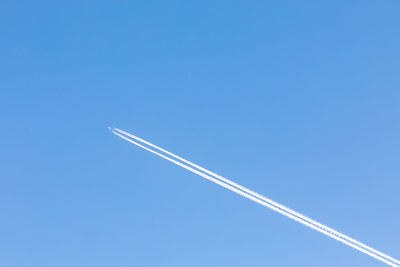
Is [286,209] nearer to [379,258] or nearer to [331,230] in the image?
[331,230]

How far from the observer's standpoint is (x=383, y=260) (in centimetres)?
2850

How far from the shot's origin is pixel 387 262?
28500 millimetres

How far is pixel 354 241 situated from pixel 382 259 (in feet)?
17.0

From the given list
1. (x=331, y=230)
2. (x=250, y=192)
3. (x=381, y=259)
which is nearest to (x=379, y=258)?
(x=381, y=259)

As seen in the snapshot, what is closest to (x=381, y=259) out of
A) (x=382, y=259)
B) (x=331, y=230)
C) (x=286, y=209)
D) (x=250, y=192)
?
(x=382, y=259)

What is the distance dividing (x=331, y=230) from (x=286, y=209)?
5139 millimetres

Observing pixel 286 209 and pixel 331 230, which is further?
pixel 286 209

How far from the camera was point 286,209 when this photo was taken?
2928 cm

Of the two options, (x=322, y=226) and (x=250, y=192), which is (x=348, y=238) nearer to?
(x=322, y=226)

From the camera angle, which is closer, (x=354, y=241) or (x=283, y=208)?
(x=354, y=241)

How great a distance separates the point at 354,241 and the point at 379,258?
445 centimetres

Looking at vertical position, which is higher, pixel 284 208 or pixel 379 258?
pixel 284 208

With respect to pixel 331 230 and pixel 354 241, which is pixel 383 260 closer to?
pixel 354 241

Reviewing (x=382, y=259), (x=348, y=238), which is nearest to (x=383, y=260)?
(x=382, y=259)
